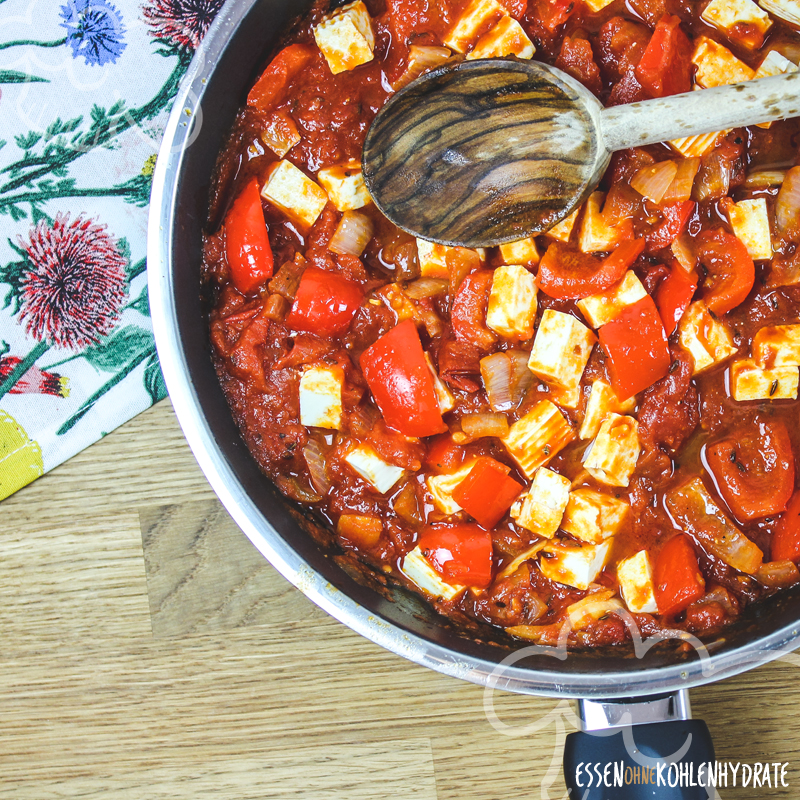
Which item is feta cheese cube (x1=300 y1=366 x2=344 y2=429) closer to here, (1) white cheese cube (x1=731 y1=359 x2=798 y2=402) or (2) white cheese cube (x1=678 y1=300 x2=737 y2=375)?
(2) white cheese cube (x1=678 y1=300 x2=737 y2=375)

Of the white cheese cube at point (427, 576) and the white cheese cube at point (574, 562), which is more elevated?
the white cheese cube at point (427, 576)

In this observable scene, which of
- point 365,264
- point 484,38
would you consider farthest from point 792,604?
point 484,38

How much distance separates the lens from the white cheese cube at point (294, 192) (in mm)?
2115

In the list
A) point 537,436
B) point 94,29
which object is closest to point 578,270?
point 537,436

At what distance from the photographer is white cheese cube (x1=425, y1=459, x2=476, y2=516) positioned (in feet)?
7.02

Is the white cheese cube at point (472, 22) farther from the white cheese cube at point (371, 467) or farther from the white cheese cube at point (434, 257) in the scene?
the white cheese cube at point (371, 467)

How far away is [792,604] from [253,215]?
2082mm

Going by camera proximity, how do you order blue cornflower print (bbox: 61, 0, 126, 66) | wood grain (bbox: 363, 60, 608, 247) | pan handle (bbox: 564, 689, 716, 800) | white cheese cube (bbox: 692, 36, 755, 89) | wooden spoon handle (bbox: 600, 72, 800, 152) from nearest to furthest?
wooden spoon handle (bbox: 600, 72, 800, 152)
pan handle (bbox: 564, 689, 716, 800)
wood grain (bbox: 363, 60, 608, 247)
white cheese cube (bbox: 692, 36, 755, 89)
blue cornflower print (bbox: 61, 0, 126, 66)

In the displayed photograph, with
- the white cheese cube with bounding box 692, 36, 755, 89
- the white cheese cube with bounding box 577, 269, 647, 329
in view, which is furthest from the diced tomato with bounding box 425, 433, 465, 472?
the white cheese cube with bounding box 692, 36, 755, 89

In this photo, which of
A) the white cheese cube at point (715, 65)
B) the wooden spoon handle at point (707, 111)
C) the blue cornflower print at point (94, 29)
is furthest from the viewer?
the blue cornflower print at point (94, 29)

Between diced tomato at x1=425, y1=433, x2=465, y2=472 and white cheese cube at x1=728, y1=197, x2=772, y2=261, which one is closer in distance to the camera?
white cheese cube at x1=728, y1=197, x2=772, y2=261

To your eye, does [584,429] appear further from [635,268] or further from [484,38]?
[484,38]

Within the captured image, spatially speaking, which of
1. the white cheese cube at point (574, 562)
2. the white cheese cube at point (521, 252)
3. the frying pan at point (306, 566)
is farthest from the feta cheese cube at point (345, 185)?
the white cheese cube at point (574, 562)

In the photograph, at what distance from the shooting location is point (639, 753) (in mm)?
1817
